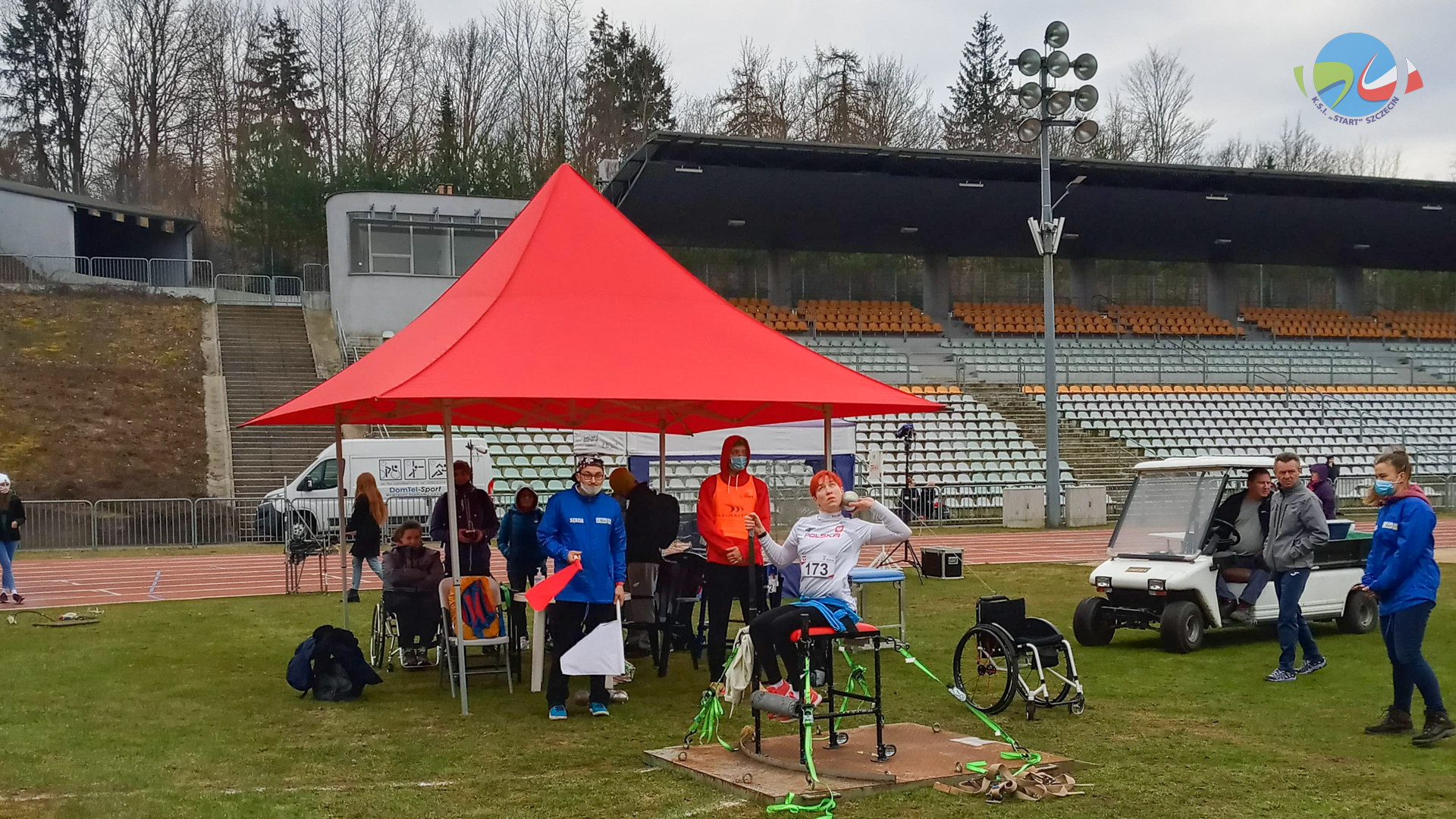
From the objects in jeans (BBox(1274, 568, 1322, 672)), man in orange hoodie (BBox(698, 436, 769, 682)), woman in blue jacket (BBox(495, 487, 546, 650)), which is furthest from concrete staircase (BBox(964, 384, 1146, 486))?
man in orange hoodie (BBox(698, 436, 769, 682))

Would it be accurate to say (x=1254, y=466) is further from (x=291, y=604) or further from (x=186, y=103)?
(x=186, y=103)

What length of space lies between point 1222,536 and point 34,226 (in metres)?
41.7

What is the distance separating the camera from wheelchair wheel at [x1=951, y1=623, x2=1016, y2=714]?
29.2ft

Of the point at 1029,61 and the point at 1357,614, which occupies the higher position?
the point at 1029,61

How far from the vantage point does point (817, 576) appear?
761 cm

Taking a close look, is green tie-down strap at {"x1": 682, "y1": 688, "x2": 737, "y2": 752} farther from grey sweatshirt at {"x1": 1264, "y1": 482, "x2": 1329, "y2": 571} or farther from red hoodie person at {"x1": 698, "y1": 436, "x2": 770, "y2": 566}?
grey sweatshirt at {"x1": 1264, "y1": 482, "x2": 1329, "y2": 571}

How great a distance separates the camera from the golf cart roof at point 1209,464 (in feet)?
39.5

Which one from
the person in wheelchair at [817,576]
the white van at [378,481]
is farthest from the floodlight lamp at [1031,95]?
the person in wheelchair at [817,576]

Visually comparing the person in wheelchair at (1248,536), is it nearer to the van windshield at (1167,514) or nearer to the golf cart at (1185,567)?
the golf cart at (1185,567)

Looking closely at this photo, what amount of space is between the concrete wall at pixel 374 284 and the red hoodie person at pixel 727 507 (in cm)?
2989

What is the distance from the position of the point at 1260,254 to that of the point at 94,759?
4435 centimetres

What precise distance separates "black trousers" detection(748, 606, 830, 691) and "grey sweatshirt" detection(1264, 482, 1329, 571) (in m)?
4.65

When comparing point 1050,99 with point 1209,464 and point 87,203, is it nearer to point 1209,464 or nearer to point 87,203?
point 1209,464

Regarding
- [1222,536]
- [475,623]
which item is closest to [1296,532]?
[1222,536]
